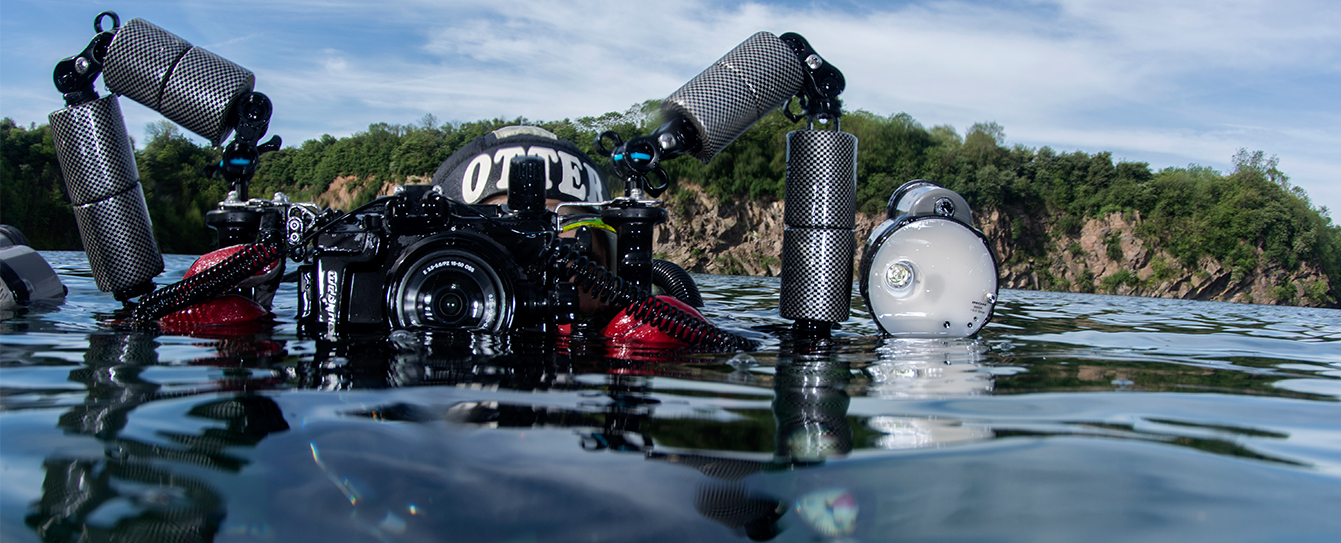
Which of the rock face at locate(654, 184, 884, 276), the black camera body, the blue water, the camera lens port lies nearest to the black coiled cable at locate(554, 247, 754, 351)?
the black camera body

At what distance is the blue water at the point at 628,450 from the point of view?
88cm

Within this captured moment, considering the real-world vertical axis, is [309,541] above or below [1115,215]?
below

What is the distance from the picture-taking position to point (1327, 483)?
3.75 feet

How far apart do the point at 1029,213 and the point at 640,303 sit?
33021 mm

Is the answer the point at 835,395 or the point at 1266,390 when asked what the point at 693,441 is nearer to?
the point at 835,395

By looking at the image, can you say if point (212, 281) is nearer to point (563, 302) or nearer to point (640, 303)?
point (563, 302)

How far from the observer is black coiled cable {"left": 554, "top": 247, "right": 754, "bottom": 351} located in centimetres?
266

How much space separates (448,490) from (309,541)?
0.18 meters

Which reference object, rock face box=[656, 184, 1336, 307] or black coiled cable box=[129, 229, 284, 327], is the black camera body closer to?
black coiled cable box=[129, 229, 284, 327]

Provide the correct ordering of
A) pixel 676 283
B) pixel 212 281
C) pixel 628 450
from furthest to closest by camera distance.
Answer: pixel 676 283
pixel 212 281
pixel 628 450

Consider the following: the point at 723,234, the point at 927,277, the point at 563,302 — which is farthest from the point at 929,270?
the point at 723,234

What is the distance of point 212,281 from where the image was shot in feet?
9.44

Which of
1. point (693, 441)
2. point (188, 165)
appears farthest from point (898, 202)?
point (188, 165)

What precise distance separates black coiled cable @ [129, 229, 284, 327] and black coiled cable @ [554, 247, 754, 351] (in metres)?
1.11
